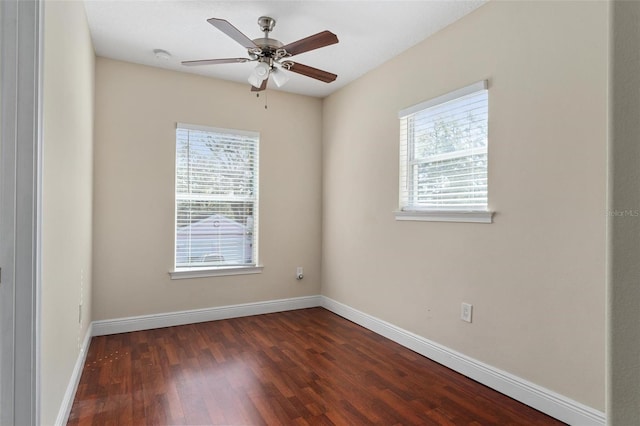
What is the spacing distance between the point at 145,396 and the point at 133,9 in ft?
8.85

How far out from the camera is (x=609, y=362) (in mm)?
694

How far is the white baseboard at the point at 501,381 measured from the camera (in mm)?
1988

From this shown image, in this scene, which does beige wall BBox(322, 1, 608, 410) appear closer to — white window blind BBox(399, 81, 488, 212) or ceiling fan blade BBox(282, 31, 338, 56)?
white window blind BBox(399, 81, 488, 212)

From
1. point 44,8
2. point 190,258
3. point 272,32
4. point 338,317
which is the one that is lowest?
point 338,317

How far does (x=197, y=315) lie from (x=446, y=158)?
2953mm

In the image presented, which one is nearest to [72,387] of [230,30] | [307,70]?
[230,30]

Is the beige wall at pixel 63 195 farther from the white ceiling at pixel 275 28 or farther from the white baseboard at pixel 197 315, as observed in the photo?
the white baseboard at pixel 197 315

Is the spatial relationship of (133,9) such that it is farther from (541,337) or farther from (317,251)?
(541,337)

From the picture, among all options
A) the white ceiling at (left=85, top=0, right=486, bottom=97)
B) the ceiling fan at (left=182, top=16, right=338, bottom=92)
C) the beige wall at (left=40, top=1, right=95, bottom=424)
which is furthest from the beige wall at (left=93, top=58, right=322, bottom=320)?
the ceiling fan at (left=182, top=16, right=338, bottom=92)

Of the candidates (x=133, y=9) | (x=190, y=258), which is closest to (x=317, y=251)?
(x=190, y=258)

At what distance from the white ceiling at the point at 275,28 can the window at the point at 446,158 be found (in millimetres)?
588

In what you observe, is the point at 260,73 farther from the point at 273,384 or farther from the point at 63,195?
the point at 273,384

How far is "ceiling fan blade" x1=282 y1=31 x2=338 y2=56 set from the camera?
2.32m

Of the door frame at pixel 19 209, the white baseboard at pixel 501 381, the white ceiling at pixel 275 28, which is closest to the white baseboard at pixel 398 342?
the white baseboard at pixel 501 381
